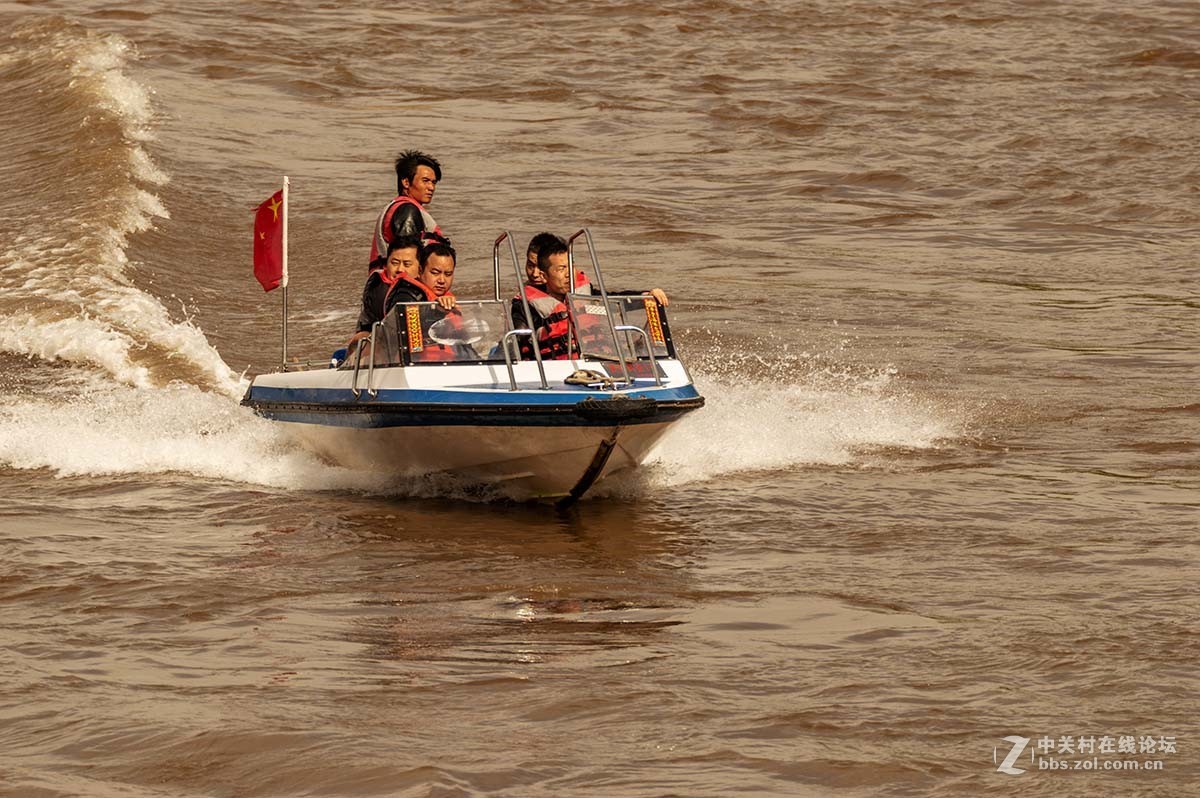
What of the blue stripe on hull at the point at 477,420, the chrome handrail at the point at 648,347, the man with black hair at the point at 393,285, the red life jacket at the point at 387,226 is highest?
the red life jacket at the point at 387,226

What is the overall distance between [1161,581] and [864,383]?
17.1 ft

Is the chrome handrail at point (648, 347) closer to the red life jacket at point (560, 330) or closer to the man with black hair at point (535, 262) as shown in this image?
the red life jacket at point (560, 330)

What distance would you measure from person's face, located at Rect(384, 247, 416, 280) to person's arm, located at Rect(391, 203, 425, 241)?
52cm

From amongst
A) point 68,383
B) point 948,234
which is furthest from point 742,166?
point 68,383

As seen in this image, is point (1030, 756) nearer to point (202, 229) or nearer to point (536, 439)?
point (536, 439)

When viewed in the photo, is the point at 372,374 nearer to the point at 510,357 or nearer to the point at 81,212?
the point at 510,357

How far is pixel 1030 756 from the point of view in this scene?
19.1 ft

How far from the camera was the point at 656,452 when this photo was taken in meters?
10.4

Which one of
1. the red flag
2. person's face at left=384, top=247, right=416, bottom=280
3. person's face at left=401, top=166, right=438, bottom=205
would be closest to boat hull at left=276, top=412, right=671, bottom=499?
person's face at left=384, top=247, right=416, bottom=280

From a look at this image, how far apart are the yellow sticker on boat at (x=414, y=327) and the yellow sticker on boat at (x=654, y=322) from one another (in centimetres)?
133

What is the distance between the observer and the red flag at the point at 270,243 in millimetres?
10242

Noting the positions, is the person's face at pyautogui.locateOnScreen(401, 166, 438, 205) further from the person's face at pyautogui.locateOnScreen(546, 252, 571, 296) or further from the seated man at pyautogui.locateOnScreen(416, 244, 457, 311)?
the person's face at pyautogui.locateOnScreen(546, 252, 571, 296)

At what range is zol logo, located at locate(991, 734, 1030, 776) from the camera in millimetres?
5707

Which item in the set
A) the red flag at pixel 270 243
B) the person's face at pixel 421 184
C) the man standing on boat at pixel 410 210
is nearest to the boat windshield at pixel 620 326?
the man standing on boat at pixel 410 210
